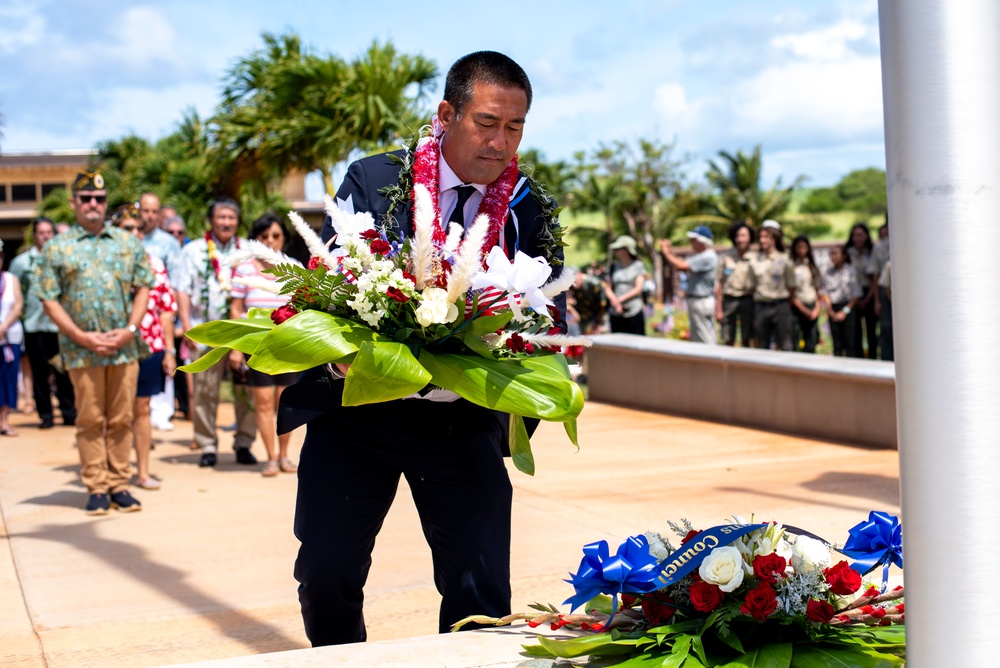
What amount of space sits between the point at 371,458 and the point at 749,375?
307 inches

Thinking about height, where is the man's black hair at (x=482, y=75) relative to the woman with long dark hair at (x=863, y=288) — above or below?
above

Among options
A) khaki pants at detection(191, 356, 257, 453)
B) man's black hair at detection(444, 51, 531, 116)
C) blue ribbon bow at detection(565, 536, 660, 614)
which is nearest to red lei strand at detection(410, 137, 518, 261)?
man's black hair at detection(444, 51, 531, 116)

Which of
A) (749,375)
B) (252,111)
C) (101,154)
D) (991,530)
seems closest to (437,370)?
(991,530)

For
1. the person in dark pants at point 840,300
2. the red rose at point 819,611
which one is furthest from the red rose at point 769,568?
the person in dark pants at point 840,300

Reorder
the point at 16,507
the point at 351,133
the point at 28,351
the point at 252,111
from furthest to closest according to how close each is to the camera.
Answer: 1. the point at 252,111
2. the point at 351,133
3. the point at 28,351
4. the point at 16,507

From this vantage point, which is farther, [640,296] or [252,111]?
[252,111]

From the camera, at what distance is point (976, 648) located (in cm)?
223

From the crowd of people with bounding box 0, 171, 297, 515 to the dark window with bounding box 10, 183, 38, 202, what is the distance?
2163 inches

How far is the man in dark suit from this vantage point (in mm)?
3471

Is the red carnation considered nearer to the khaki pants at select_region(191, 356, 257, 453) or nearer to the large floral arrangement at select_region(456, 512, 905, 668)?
the large floral arrangement at select_region(456, 512, 905, 668)

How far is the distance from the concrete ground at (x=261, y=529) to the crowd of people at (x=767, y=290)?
11.9 ft

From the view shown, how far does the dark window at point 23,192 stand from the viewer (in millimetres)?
62156

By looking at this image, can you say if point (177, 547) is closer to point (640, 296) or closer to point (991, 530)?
point (991, 530)

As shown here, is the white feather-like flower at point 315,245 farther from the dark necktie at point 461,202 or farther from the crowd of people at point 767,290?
the crowd of people at point 767,290
